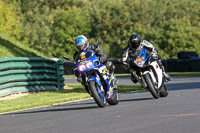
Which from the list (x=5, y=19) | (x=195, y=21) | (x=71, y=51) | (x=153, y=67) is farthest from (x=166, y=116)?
(x=71, y=51)

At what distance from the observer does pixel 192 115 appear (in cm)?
916

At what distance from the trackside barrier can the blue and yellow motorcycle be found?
20.2ft

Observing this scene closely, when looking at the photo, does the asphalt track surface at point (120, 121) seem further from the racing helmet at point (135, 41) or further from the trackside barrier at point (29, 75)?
the trackside barrier at point (29, 75)

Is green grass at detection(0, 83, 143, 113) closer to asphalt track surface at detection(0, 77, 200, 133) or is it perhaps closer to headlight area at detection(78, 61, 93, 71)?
headlight area at detection(78, 61, 93, 71)

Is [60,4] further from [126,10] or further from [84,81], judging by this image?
[84,81]

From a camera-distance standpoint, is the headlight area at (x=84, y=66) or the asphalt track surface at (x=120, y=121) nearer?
the asphalt track surface at (x=120, y=121)

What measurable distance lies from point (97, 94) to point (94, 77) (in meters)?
0.41

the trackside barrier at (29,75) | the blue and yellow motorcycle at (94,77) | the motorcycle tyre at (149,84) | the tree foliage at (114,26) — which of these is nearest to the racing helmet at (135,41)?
the motorcycle tyre at (149,84)

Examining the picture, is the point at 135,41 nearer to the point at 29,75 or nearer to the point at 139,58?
the point at 139,58

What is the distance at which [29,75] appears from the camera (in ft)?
61.9

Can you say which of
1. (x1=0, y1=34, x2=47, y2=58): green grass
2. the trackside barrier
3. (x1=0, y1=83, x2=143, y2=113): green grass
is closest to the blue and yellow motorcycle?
(x1=0, y1=83, x2=143, y2=113): green grass

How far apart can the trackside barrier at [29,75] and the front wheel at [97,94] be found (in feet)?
21.2

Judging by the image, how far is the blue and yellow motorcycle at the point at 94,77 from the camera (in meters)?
11.5

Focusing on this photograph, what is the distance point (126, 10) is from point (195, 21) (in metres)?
10.2
